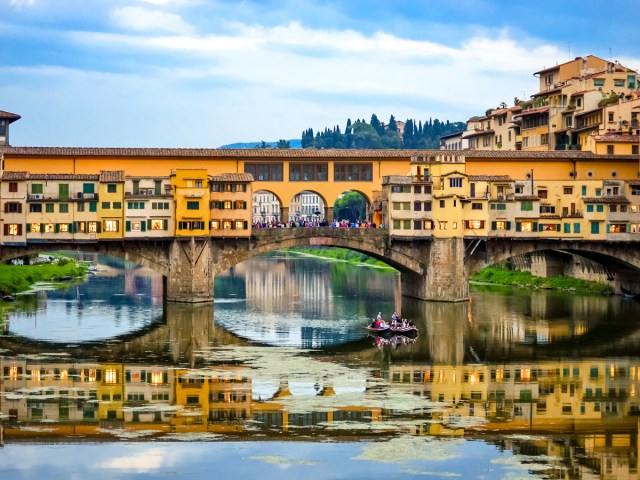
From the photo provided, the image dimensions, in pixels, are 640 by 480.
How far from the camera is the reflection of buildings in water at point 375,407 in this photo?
1406 inches

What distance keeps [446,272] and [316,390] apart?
30085 mm

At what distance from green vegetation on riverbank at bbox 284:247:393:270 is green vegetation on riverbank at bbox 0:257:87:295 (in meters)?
26.9

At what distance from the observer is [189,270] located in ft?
228

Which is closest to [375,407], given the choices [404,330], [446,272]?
[404,330]

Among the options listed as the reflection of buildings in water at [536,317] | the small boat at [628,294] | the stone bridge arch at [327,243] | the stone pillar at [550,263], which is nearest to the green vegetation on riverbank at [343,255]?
the stone pillar at [550,263]

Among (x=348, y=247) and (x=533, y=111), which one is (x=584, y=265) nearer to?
(x=533, y=111)

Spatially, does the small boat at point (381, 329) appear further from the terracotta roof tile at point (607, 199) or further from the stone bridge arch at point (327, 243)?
the terracotta roof tile at point (607, 199)

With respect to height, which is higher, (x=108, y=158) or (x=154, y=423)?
(x=108, y=158)

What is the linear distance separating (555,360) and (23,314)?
28.9m

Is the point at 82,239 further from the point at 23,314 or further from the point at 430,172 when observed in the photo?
the point at 430,172

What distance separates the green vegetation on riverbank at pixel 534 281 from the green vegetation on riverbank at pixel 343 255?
17.2 meters

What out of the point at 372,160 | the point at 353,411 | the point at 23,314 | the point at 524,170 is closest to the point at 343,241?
the point at 372,160

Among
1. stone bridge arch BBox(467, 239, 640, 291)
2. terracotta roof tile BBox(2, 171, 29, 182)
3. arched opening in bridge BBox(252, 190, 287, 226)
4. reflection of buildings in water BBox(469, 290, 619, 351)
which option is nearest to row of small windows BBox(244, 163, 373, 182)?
stone bridge arch BBox(467, 239, 640, 291)

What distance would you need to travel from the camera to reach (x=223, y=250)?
7100cm
